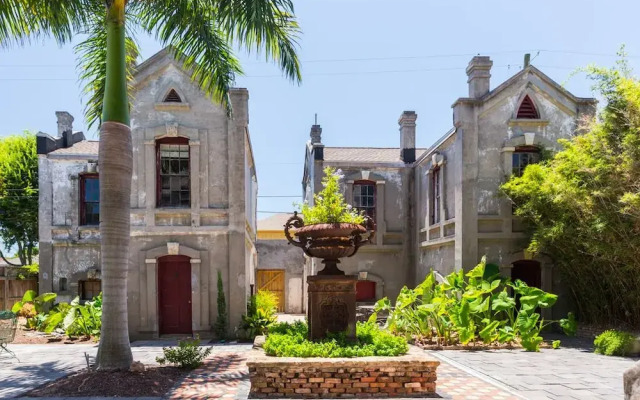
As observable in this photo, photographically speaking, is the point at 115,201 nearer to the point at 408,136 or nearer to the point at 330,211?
the point at 330,211

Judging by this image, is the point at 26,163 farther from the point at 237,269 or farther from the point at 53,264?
the point at 237,269

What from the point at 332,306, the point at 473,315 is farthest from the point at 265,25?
the point at 473,315

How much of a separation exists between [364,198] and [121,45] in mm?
11362

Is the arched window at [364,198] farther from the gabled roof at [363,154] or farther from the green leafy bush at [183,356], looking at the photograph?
the green leafy bush at [183,356]

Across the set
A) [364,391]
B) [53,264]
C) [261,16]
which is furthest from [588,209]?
[53,264]

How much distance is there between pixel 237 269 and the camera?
1390 centimetres

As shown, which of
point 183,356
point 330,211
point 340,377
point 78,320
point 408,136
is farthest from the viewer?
point 408,136

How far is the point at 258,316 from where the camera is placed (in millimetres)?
13805

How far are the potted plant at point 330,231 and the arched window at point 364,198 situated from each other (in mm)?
9773

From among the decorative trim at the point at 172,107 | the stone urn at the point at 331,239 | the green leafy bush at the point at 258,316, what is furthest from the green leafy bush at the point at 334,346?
the decorative trim at the point at 172,107

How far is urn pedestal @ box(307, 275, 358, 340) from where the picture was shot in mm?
8141

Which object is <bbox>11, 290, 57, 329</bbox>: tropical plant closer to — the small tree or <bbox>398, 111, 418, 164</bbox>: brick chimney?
the small tree

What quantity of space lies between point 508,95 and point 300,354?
35.4 ft

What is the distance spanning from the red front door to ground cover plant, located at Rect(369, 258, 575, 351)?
586 centimetres
